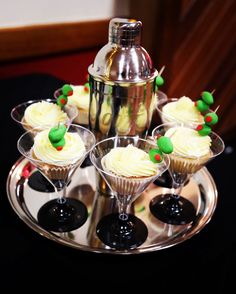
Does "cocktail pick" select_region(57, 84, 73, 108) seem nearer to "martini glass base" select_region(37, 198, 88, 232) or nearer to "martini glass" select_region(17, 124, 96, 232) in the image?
"martini glass" select_region(17, 124, 96, 232)

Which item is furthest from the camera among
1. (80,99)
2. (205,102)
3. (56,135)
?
(80,99)

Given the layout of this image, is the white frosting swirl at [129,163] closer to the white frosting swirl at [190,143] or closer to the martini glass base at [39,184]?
the white frosting swirl at [190,143]

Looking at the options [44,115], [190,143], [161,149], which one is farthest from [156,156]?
[44,115]

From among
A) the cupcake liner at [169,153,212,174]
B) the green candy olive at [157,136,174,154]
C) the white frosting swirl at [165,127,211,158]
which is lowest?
the cupcake liner at [169,153,212,174]

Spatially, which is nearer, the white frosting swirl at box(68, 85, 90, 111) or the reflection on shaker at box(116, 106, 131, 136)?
the reflection on shaker at box(116, 106, 131, 136)

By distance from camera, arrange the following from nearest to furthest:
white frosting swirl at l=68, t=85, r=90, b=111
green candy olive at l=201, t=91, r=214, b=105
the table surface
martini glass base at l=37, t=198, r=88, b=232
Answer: the table surface < martini glass base at l=37, t=198, r=88, b=232 < green candy olive at l=201, t=91, r=214, b=105 < white frosting swirl at l=68, t=85, r=90, b=111

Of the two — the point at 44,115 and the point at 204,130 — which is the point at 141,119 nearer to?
the point at 204,130

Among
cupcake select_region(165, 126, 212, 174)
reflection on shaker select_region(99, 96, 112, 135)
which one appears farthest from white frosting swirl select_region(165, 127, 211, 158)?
reflection on shaker select_region(99, 96, 112, 135)
